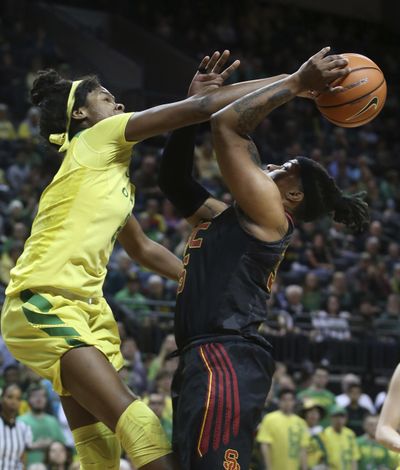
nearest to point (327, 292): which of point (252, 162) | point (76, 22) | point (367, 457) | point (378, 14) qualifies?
point (367, 457)

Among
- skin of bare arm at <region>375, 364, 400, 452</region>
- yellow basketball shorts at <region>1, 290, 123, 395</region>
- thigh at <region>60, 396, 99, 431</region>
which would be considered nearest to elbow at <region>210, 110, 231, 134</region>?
yellow basketball shorts at <region>1, 290, 123, 395</region>

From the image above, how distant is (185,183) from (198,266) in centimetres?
58

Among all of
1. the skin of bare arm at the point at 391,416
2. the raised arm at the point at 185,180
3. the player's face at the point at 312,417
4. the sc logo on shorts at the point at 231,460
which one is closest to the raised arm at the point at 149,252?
the raised arm at the point at 185,180

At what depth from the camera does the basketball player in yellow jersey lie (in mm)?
3924

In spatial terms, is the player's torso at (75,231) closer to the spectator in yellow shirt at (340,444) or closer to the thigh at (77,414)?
the thigh at (77,414)

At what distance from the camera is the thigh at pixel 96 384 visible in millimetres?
3902

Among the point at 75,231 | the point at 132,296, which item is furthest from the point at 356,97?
the point at 132,296

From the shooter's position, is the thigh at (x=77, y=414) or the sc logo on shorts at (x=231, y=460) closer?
the sc logo on shorts at (x=231, y=460)

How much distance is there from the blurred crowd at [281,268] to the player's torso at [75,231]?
119 inches

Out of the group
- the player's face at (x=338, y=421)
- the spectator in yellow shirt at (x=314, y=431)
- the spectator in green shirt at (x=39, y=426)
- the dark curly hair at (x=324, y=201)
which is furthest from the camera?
the player's face at (x=338, y=421)

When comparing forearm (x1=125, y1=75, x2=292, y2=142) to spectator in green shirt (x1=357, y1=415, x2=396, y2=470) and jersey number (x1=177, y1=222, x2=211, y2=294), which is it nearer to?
jersey number (x1=177, y1=222, x2=211, y2=294)

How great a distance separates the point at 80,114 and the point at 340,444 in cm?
629

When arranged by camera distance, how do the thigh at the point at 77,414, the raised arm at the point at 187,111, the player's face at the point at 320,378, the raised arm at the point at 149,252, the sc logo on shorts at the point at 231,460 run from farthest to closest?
the player's face at the point at 320,378
the raised arm at the point at 149,252
the thigh at the point at 77,414
the raised arm at the point at 187,111
the sc logo on shorts at the point at 231,460

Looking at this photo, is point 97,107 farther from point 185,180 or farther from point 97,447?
point 97,447
